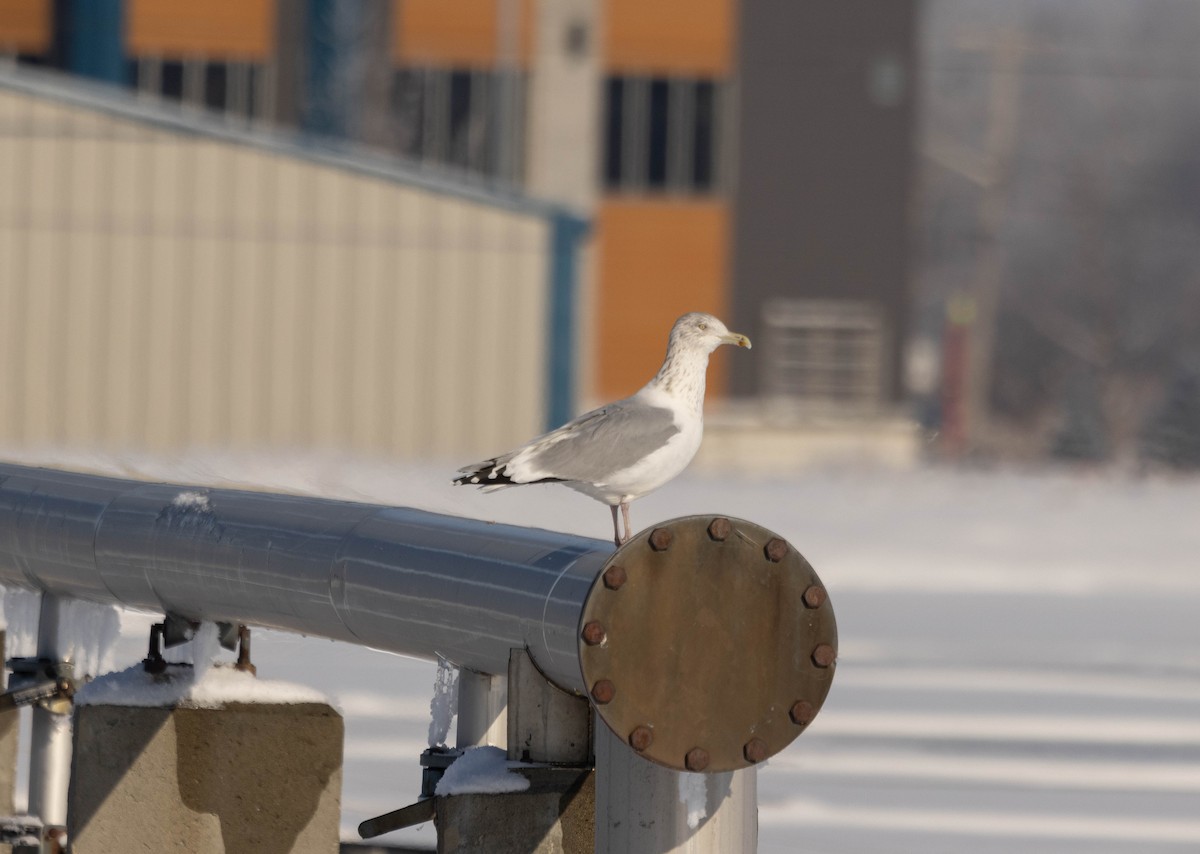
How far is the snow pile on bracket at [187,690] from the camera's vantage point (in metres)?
4.18

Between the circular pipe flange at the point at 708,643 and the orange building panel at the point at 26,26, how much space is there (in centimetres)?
3293

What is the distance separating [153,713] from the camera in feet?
13.6

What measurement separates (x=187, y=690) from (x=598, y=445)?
966mm

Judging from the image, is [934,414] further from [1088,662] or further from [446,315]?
[1088,662]

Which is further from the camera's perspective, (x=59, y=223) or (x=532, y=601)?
(x=59, y=223)

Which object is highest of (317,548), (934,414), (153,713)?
(317,548)

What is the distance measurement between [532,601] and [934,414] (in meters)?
60.5

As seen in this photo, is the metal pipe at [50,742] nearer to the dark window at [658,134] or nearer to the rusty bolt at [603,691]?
the rusty bolt at [603,691]

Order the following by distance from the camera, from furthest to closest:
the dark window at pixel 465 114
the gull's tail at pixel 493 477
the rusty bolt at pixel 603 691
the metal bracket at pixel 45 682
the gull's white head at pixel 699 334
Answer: the dark window at pixel 465 114 → the metal bracket at pixel 45 682 → the gull's white head at pixel 699 334 → the gull's tail at pixel 493 477 → the rusty bolt at pixel 603 691

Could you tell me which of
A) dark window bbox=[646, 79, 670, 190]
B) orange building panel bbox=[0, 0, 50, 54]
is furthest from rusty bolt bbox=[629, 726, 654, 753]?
orange building panel bbox=[0, 0, 50, 54]

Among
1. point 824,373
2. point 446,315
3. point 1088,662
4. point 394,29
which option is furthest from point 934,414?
point 1088,662

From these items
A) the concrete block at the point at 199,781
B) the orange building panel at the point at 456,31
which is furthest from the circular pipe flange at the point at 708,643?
the orange building panel at the point at 456,31

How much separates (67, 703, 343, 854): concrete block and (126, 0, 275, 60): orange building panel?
31.7 metres

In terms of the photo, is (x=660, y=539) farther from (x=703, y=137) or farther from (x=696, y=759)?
(x=703, y=137)
